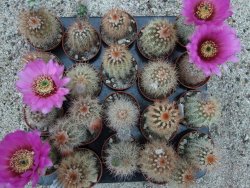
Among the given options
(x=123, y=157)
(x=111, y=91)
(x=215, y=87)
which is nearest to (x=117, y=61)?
(x=111, y=91)

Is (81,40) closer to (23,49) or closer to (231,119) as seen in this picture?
(23,49)

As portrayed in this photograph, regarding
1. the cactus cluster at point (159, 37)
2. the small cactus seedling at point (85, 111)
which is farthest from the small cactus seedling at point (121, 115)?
the cactus cluster at point (159, 37)

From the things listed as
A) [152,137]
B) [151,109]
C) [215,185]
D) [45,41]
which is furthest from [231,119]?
[45,41]

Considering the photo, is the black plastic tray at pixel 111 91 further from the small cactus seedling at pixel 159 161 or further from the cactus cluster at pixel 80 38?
the small cactus seedling at pixel 159 161

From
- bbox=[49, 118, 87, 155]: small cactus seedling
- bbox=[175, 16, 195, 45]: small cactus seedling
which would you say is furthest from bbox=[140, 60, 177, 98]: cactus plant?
bbox=[49, 118, 87, 155]: small cactus seedling

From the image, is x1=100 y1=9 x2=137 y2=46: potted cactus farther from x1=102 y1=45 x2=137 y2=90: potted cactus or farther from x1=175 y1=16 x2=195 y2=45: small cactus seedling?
x1=175 y1=16 x2=195 y2=45: small cactus seedling

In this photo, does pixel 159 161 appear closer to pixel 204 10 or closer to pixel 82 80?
pixel 82 80
